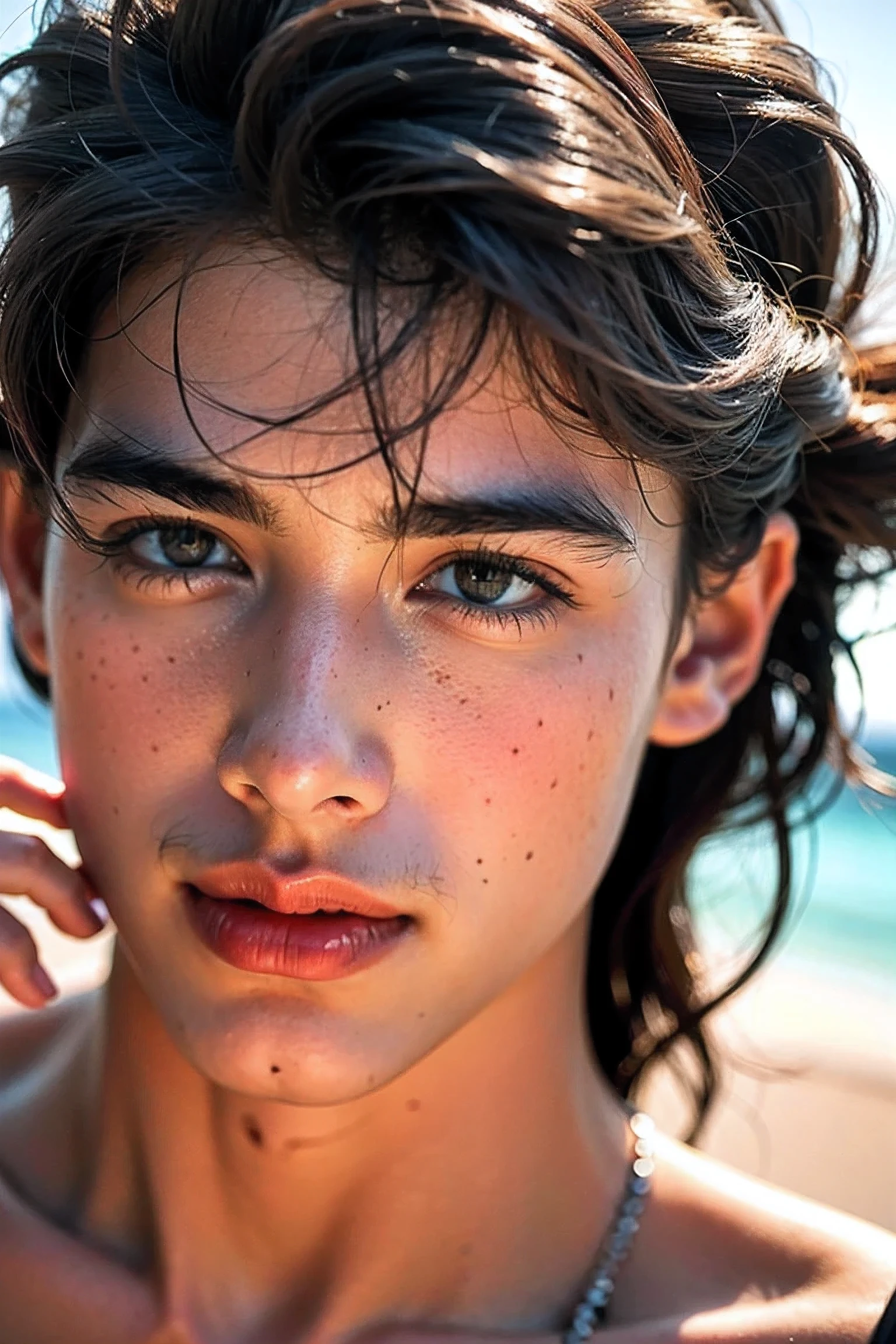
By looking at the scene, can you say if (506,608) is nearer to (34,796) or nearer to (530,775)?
(530,775)

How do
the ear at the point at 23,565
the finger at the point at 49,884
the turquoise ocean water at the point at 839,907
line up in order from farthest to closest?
the turquoise ocean water at the point at 839,907, the ear at the point at 23,565, the finger at the point at 49,884

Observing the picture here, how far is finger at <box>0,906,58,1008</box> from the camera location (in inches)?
78.4

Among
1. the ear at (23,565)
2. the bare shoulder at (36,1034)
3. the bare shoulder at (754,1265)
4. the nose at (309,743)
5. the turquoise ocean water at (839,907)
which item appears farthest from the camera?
the turquoise ocean water at (839,907)

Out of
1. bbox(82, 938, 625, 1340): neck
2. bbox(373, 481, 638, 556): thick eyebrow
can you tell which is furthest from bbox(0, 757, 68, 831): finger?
bbox(373, 481, 638, 556): thick eyebrow

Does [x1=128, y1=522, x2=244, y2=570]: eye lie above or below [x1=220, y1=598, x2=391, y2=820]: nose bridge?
above

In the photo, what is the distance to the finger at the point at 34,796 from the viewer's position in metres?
1.98

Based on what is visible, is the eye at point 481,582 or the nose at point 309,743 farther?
the eye at point 481,582

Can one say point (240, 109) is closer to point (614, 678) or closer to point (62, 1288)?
point (614, 678)

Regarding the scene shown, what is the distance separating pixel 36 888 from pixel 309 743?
25.6 inches

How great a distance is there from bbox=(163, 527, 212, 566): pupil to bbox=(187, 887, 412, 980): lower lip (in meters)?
0.37

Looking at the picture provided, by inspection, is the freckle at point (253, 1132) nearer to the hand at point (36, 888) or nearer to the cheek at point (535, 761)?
the hand at point (36, 888)

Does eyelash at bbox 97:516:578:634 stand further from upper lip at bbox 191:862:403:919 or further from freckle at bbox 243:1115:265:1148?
freckle at bbox 243:1115:265:1148

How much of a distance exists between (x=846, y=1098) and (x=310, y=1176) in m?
3.68

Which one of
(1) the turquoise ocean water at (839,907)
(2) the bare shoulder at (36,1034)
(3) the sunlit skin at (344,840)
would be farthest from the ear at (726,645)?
(1) the turquoise ocean water at (839,907)
